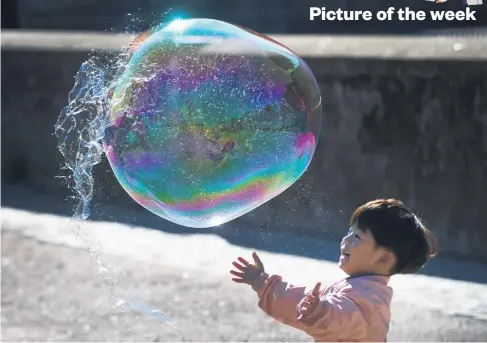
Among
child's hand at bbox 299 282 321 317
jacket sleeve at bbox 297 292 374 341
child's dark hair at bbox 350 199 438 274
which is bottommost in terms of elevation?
jacket sleeve at bbox 297 292 374 341

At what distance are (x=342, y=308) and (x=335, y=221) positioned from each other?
316 cm

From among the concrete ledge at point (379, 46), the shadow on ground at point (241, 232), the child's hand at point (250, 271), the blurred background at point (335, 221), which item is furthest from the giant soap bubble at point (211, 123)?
the concrete ledge at point (379, 46)

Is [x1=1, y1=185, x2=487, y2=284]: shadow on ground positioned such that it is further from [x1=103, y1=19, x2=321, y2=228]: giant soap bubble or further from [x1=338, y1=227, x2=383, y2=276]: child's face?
[x1=338, y1=227, x2=383, y2=276]: child's face

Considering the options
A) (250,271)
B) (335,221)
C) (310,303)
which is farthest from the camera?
(335,221)

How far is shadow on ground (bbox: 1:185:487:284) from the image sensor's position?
5090 mm

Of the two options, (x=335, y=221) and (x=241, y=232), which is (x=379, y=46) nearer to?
(x=335, y=221)

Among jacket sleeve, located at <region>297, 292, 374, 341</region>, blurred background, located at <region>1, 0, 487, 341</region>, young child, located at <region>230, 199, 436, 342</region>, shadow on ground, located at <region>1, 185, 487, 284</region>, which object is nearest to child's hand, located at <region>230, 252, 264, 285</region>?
young child, located at <region>230, 199, 436, 342</region>

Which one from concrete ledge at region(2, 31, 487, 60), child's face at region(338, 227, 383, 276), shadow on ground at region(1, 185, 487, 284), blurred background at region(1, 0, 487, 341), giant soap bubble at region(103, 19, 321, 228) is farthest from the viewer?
concrete ledge at region(2, 31, 487, 60)

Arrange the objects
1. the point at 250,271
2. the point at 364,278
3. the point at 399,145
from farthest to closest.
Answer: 1. the point at 399,145
2. the point at 250,271
3. the point at 364,278

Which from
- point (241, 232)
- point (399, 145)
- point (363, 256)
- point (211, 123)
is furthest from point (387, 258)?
point (241, 232)

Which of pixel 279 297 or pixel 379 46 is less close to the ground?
pixel 379 46

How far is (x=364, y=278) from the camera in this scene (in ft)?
8.22

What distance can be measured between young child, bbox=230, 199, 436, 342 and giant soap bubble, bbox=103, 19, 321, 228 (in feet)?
2.32

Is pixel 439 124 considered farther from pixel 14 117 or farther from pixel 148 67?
pixel 14 117
